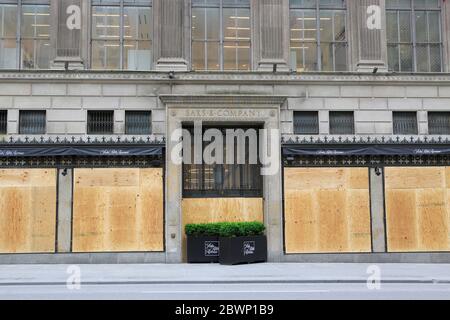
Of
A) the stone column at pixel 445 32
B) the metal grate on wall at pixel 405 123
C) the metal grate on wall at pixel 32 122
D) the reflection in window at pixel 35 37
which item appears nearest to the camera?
the metal grate on wall at pixel 32 122

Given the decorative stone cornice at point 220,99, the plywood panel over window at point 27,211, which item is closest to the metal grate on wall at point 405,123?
the decorative stone cornice at point 220,99

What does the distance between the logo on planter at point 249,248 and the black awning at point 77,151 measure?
4.86m

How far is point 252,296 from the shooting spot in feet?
44.0

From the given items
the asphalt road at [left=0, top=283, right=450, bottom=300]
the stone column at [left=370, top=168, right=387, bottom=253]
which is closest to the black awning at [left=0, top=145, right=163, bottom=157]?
the asphalt road at [left=0, top=283, right=450, bottom=300]

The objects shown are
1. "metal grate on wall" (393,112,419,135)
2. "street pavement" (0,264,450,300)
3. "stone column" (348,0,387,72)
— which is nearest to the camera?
"street pavement" (0,264,450,300)

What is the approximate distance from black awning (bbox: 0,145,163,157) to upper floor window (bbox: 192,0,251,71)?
4.36 m

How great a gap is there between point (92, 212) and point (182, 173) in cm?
385

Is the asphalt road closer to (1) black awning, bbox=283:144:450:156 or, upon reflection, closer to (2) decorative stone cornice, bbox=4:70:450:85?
(1) black awning, bbox=283:144:450:156

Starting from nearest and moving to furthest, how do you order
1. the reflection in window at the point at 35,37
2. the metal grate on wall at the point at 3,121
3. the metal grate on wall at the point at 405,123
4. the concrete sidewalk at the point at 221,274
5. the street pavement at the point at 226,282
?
the street pavement at the point at 226,282 → the concrete sidewalk at the point at 221,274 → the metal grate on wall at the point at 3,121 → the reflection in window at the point at 35,37 → the metal grate on wall at the point at 405,123

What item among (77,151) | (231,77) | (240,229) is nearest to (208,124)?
(231,77)

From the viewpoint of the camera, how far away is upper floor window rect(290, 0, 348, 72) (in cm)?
2353

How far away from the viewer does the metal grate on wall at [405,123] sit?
2308 centimetres

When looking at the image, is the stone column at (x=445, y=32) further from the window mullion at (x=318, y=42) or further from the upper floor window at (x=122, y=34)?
the upper floor window at (x=122, y=34)
